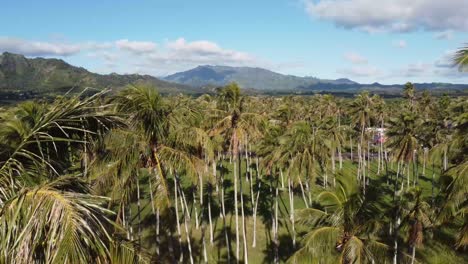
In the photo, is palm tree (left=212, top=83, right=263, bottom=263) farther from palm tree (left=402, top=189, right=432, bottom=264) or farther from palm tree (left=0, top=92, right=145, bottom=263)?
palm tree (left=0, top=92, right=145, bottom=263)

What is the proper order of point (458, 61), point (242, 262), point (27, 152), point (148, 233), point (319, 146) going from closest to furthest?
point (27, 152)
point (458, 61)
point (319, 146)
point (242, 262)
point (148, 233)

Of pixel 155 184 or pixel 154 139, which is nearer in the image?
pixel 155 184

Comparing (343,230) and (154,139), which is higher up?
(154,139)

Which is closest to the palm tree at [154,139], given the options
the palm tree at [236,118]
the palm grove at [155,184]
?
the palm grove at [155,184]

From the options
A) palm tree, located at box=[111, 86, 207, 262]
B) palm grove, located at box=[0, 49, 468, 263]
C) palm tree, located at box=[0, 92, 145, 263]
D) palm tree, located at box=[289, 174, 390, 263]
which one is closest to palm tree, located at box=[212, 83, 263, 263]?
palm grove, located at box=[0, 49, 468, 263]

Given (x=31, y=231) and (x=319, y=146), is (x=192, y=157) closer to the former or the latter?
(x=31, y=231)

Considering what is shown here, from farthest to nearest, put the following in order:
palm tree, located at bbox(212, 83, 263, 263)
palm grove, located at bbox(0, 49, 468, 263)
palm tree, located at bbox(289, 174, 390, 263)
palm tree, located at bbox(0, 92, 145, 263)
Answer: palm tree, located at bbox(212, 83, 263, 263) → palm tree, located at bbox(289, 174, 390, 263) → palm grove, located at bbox(0, 49, 468, 263) → palm tree, located at bbox(0, 92, 145, 263)

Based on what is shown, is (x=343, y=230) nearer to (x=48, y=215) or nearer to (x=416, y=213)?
(x=416, y=213)

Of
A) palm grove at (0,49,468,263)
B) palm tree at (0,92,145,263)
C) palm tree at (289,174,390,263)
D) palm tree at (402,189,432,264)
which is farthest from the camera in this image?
palm tree at (402,189,432,264)

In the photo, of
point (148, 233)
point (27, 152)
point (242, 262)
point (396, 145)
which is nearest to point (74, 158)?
point (27, 152)

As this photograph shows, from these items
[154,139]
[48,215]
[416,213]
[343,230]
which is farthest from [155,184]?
[416,213]

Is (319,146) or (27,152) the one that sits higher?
(27,152)
